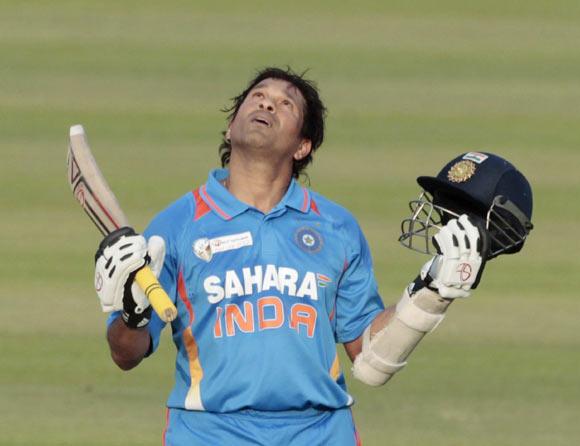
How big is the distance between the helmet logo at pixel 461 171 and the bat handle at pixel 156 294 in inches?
31.4

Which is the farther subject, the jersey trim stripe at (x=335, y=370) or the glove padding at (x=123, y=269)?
the jersey trim stripe at (x=335, y=370)

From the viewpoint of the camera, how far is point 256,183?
436 centimetres

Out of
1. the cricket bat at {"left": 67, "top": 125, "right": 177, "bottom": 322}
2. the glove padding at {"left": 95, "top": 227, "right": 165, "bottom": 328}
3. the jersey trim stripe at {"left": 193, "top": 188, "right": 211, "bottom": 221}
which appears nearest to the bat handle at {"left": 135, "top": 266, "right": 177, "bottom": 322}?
the glove padding at {"left": 95, "top": 227, "right": 165, "bottom": 328}

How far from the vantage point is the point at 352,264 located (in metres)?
4.34

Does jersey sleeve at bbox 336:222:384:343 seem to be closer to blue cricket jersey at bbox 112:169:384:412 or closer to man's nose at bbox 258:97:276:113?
blue cricket jersey at bbox 112:169:384:412

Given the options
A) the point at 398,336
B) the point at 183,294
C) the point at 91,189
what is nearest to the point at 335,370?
the point at 398,336

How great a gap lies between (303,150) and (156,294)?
877 millimetres

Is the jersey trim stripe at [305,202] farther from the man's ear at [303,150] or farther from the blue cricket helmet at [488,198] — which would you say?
the blue cricket helmet at [488,198]

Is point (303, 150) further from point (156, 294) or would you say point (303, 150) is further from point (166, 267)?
point (156, 294)

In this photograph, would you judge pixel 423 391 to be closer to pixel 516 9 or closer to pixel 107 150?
pixel 107 150

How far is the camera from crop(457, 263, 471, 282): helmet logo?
4.01 metres

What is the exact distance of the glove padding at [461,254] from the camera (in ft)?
13.1

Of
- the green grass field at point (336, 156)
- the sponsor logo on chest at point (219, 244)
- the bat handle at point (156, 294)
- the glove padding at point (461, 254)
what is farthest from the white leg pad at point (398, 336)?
the green grass field at point (336, 156)

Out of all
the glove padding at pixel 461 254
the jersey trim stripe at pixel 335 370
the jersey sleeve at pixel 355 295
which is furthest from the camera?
the jersey sleeve at pixel 355 295
